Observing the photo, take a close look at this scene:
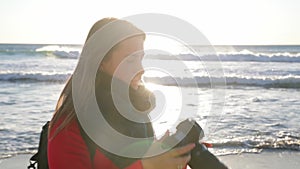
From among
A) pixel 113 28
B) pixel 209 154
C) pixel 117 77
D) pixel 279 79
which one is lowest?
pixel 279 79

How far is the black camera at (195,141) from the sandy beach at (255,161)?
365 cm

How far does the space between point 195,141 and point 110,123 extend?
15.6 inches

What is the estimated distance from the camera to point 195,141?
166 centimetres

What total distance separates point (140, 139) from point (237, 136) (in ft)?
18.2

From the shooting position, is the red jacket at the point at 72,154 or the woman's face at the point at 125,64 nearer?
the red jacket at the point at 72,154

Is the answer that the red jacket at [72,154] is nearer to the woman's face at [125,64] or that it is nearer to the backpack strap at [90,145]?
the backpack strap at [90,145]

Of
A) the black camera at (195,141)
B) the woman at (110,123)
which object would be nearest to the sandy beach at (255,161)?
the black camera at (195,141)

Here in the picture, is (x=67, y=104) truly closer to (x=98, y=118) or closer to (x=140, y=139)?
(x=98, y=118)

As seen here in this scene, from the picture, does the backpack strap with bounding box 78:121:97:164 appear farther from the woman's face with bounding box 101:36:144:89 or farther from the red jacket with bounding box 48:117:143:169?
the woman's face with bounding box 101:36:144:89

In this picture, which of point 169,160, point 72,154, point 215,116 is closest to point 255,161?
point 215,116

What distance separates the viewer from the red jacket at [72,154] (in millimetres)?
1395

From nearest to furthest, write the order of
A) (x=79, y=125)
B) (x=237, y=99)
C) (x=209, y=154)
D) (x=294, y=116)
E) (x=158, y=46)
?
(x=79, y=125)
(x=209, y=154)
(x=158, y=46)
(x=294, y=116)
(x=237, y=99)

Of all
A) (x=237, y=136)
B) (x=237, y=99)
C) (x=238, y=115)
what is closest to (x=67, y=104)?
(x=237, y=136)

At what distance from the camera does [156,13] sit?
1765mm
